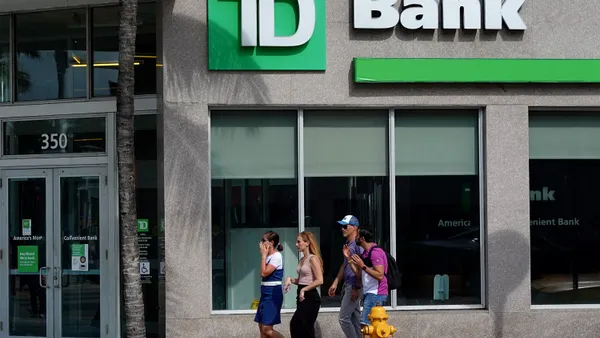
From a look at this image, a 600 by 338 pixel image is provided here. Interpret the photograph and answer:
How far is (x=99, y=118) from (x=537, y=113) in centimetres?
647

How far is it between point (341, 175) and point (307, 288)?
2196mm

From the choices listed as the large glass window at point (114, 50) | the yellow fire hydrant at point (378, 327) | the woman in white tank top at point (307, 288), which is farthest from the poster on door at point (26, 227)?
the yellow fire hydrant at point (378, 327)

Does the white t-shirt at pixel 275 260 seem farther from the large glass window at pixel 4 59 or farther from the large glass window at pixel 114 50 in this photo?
the large glass window at pixel 4 59

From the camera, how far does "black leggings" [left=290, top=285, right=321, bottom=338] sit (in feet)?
35.3

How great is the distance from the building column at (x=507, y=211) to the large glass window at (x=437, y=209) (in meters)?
0.25

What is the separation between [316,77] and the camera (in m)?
12.1

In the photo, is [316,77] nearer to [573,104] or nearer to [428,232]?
[428,232]

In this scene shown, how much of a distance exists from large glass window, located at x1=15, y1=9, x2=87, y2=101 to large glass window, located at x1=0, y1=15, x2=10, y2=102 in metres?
0.17

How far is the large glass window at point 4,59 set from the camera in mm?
13852

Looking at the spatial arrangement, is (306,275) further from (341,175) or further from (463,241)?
(463,241)

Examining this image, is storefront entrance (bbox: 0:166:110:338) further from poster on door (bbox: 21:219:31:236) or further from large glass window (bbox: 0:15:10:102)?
large glass window (bbox: 0:15:10:102)

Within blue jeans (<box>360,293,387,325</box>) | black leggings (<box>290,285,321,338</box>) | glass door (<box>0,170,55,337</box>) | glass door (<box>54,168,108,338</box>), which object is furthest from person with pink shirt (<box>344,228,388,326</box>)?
glass door (<box>0,170,55,337</box>)

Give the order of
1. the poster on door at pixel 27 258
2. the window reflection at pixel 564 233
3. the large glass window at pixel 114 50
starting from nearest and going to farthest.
→ the window reflection at pixel 564 233, the large glass window at pixel 114 50, the poster on door at pixel 27 258

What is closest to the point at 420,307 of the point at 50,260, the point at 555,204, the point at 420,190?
the point at 420,190
